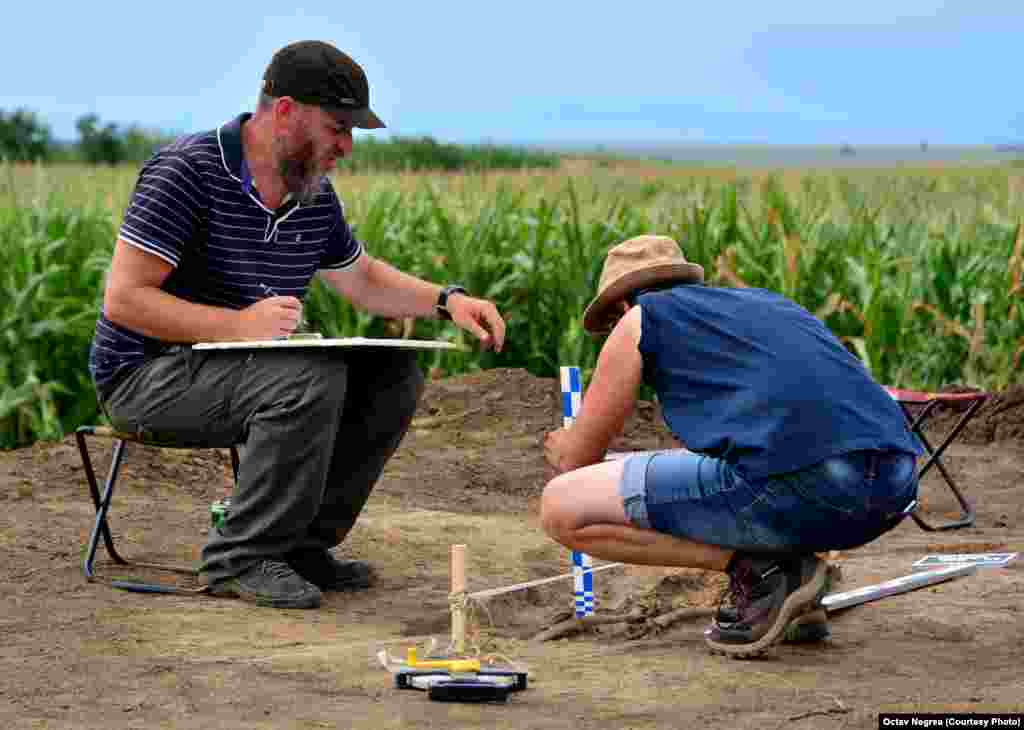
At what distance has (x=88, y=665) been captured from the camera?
4207 millimetres

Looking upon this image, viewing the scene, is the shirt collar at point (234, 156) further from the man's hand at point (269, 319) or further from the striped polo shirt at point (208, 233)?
the man's hand at point (269, 319)

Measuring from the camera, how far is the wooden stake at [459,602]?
4.19 metres

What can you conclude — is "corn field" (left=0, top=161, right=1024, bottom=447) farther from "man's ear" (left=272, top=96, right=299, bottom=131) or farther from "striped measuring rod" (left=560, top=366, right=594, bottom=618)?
"man's ear" (left=272, top=96, right=299, bottom=131)

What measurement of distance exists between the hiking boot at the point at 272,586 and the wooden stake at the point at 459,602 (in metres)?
0.96

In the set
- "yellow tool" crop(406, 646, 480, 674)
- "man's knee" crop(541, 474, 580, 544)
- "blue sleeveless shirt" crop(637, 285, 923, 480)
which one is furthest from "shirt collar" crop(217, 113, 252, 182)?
"yellow tool" crop(406, 646, 480, 674)

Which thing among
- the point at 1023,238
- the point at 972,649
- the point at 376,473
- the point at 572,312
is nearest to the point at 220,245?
the point at 376,473

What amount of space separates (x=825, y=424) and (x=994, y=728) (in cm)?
91

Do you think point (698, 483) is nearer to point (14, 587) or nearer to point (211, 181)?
point (211, 181)

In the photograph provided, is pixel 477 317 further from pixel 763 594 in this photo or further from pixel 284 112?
pixel 763 594

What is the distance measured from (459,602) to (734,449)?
0.82m

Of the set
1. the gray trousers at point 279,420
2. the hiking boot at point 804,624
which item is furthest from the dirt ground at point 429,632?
the gray trousers at point 279,420

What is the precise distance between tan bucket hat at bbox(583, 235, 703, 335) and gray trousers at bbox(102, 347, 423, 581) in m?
1.06

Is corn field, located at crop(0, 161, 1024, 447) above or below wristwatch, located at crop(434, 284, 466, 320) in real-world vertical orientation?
below

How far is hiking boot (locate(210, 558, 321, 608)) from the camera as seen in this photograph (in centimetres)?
505
